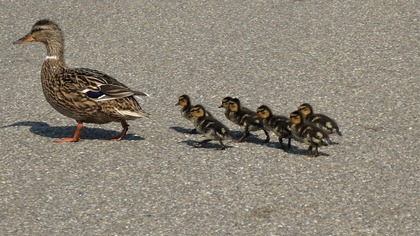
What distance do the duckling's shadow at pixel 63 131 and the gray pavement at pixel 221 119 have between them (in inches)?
0.8

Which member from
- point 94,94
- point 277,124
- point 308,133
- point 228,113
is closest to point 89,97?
→ point 94,94

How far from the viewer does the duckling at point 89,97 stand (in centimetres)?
912

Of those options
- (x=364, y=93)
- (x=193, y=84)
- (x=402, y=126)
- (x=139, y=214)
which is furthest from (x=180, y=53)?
(x=139, y=214)

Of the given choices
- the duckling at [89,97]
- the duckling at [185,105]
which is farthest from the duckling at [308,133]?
the duckling at [89,97]

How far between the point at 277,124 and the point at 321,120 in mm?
464

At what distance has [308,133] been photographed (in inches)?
342

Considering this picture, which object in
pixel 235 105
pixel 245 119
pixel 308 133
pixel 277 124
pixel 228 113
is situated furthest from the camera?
pixel 228 113

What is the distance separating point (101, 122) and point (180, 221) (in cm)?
230

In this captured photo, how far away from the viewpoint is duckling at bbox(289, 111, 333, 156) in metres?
8.66

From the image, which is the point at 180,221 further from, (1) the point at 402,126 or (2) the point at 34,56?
(2) the point at 34,56

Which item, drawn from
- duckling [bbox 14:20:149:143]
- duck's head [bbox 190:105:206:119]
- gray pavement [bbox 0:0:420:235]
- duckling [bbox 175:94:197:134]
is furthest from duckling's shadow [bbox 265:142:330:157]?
duckling [bbox 14:20:149:143]

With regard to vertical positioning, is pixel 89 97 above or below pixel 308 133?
below

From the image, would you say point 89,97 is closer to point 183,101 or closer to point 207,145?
point 183,101

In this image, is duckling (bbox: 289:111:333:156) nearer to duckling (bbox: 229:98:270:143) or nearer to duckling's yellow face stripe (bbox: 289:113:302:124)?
duckling's yellow face stripe (bbox: 289:113:302:124)
